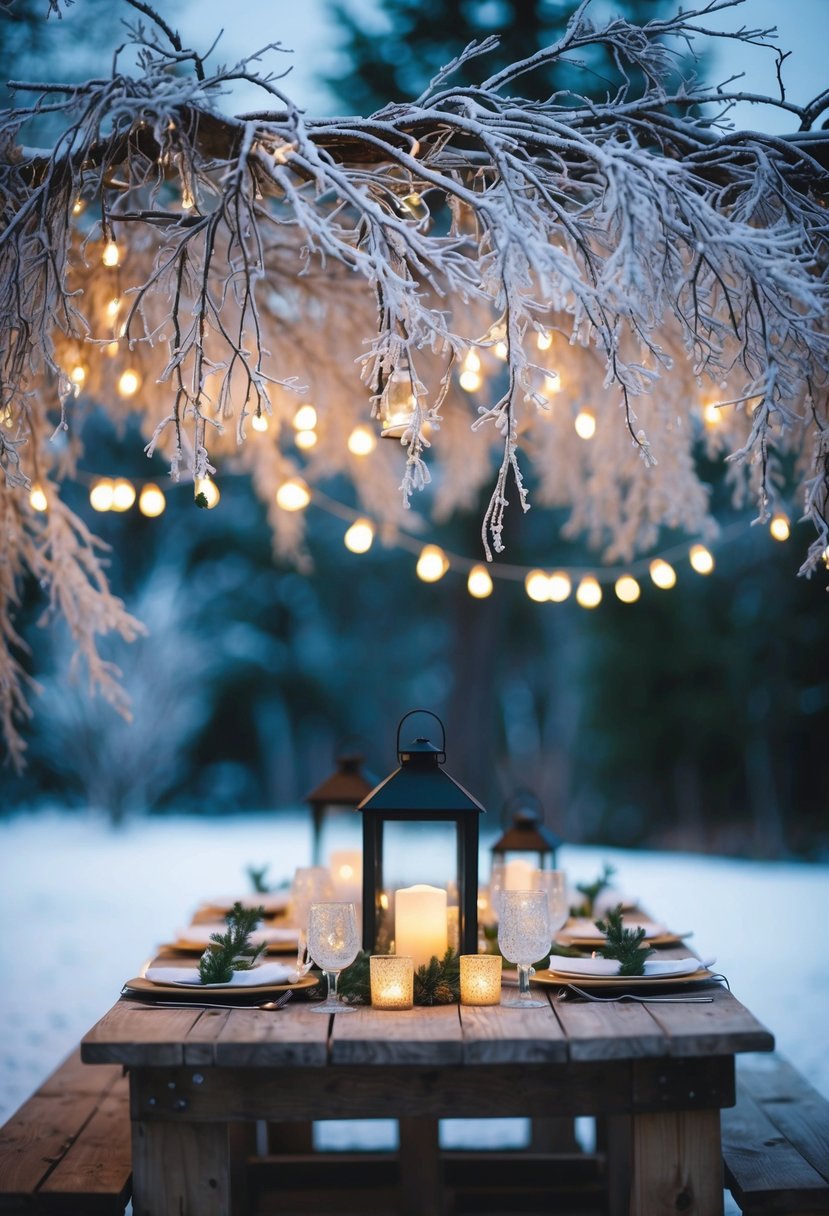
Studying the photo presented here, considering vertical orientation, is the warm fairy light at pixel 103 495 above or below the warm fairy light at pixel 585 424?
below

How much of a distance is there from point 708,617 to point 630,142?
6.96 m

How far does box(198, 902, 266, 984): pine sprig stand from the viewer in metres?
2.25

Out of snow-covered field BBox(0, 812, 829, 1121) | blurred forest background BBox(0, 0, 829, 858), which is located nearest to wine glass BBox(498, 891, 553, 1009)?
snow-covered field BBox(0, 812, 829, 1121)

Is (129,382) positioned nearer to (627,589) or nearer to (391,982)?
(627,589)

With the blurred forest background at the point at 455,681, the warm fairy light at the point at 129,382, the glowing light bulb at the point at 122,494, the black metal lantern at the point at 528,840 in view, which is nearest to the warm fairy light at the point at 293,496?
the glowing light bulb at the point at 122,494

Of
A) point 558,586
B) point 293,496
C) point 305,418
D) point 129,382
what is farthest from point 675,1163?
point 129,382

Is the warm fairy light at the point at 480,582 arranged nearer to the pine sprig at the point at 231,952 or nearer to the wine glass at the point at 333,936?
the pine sprig at the point at 231,952

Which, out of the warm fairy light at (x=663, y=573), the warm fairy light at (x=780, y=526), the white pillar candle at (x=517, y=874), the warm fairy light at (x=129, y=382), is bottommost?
the white pillar candle at (x=517, y=874)

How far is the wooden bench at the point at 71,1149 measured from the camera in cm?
216

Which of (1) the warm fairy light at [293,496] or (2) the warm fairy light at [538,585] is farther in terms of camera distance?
(2) the warm fairy light at [538,585]

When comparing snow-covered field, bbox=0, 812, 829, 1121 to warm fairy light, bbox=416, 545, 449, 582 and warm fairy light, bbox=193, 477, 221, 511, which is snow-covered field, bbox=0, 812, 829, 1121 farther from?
warm fairy light, bbox=193, 477, 221, 511

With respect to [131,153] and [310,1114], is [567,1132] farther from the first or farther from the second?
[131,153]

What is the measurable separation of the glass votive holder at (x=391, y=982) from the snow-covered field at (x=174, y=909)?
244cm

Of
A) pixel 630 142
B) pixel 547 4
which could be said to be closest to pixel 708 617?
pixel 547 4
